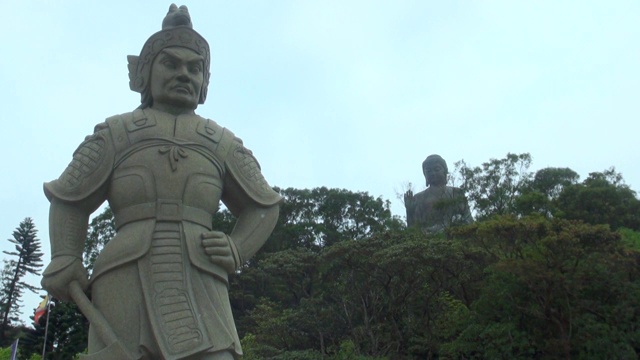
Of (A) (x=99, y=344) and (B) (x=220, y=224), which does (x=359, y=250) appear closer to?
(B) (x=220, y=224)

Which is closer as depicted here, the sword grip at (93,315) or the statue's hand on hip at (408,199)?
the sword grip at (93,315)

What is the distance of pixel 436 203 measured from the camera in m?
28.9

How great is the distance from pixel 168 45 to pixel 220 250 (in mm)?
1719

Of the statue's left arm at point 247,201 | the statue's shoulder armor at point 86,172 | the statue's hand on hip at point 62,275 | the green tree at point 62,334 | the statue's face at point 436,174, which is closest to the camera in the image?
the statue's hand on hip at point 62,275

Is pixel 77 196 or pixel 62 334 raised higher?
pixel 62 334

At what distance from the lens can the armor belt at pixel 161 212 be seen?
18.3ft

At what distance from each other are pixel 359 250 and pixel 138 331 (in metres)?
17.2

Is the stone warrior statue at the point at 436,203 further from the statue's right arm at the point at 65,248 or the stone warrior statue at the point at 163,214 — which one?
the statue's right arm at the point at 65,248

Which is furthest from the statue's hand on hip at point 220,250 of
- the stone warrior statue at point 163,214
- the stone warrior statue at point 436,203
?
the stone warrior statue at point 436,203

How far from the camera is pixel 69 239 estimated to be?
5.64 metres

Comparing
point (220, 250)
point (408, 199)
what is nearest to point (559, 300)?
point (408, 199)

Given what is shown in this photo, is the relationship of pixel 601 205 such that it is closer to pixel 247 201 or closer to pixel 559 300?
pixel 559 300

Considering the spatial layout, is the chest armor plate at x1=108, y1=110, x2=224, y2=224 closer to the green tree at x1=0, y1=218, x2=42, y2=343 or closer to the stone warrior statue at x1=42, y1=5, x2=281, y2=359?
the stone warrior statue at x1=42, y1=5, x2=281, y2=359

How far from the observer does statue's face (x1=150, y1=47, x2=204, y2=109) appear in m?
6.03
